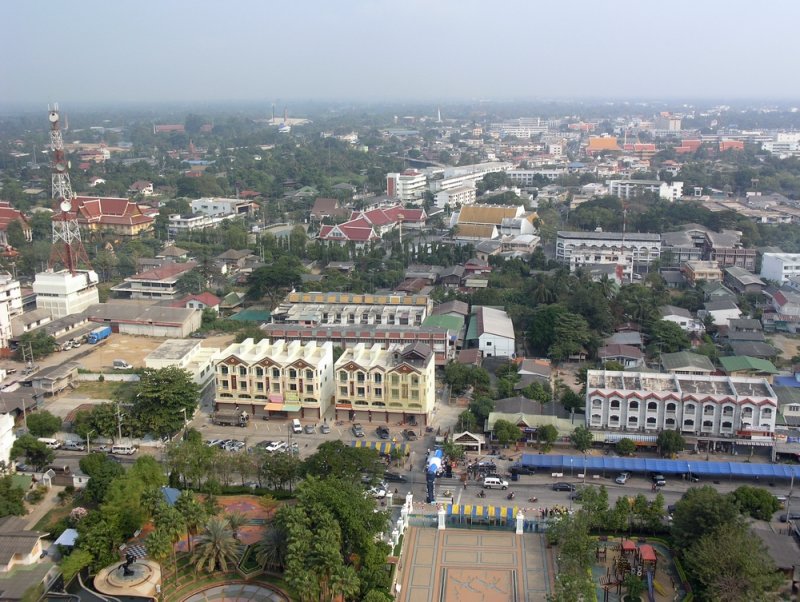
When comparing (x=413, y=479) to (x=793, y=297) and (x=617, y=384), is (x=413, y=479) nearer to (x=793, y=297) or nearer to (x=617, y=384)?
(x=617, y=384)

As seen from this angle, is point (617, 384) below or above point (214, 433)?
above

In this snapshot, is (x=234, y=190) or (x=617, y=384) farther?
(x=234, y=190)

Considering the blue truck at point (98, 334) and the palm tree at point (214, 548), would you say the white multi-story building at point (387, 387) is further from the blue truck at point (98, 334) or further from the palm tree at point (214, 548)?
the blue truck at point (98, 334)

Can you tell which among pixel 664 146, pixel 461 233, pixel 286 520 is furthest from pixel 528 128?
pixel 286 520

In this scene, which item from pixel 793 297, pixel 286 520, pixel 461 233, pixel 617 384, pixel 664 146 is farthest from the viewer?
pixel 664 146

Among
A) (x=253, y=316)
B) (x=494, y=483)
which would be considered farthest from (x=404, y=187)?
(x=494, y=483)

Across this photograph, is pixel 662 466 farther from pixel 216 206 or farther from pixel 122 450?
pixel 216 206

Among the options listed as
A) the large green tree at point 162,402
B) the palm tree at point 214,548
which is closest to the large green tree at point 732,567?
the palm tree at point 214,548
